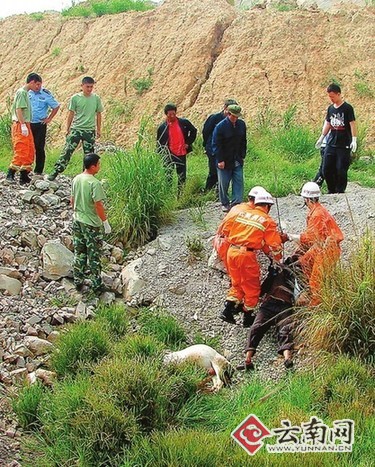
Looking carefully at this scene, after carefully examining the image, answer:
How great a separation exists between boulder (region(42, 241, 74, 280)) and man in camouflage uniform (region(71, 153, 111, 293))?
8.8 inches

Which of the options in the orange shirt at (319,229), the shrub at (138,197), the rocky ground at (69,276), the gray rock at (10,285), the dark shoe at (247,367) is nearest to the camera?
the dark shoe at (247,367)

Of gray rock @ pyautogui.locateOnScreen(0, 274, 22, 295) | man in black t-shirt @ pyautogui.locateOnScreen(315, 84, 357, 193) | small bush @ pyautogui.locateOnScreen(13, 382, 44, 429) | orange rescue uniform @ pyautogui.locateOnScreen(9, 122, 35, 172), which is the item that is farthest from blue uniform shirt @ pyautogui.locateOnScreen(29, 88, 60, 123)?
small bush @ pyautogui.locateOnScreen(13, 382, 44, 429)

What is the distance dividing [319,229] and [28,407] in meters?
2.77

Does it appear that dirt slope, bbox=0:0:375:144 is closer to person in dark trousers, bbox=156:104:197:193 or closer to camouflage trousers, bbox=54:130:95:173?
camouflage trousers, bbox=54:130:95:173

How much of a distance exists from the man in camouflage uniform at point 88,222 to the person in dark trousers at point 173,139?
1.85 metres

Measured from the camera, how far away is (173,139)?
26.3 feet

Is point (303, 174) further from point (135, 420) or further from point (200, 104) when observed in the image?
point (135, 420)

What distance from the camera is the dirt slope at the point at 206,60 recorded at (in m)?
12.9

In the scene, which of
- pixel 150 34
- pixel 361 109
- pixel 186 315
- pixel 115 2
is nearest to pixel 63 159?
pixel 186 315

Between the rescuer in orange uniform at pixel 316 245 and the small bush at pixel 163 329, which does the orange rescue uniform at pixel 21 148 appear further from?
the rescuer in orange uniform at pixel 316 245

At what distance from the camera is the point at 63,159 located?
8.31 meters

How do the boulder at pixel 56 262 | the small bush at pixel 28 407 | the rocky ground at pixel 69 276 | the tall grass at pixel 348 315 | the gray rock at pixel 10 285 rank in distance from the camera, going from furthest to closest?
the boulder at pixel 56 262 < the gray rock at pixel 10 285 < the rocky ground at pixel 69 276 < the tall grass at pixel 348 315 < the small bush at pixel 28 407

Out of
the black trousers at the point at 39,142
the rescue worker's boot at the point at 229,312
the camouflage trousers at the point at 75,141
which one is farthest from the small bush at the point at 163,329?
the black trousers at the point at 39,142

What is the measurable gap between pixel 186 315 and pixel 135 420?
6.52 ft
